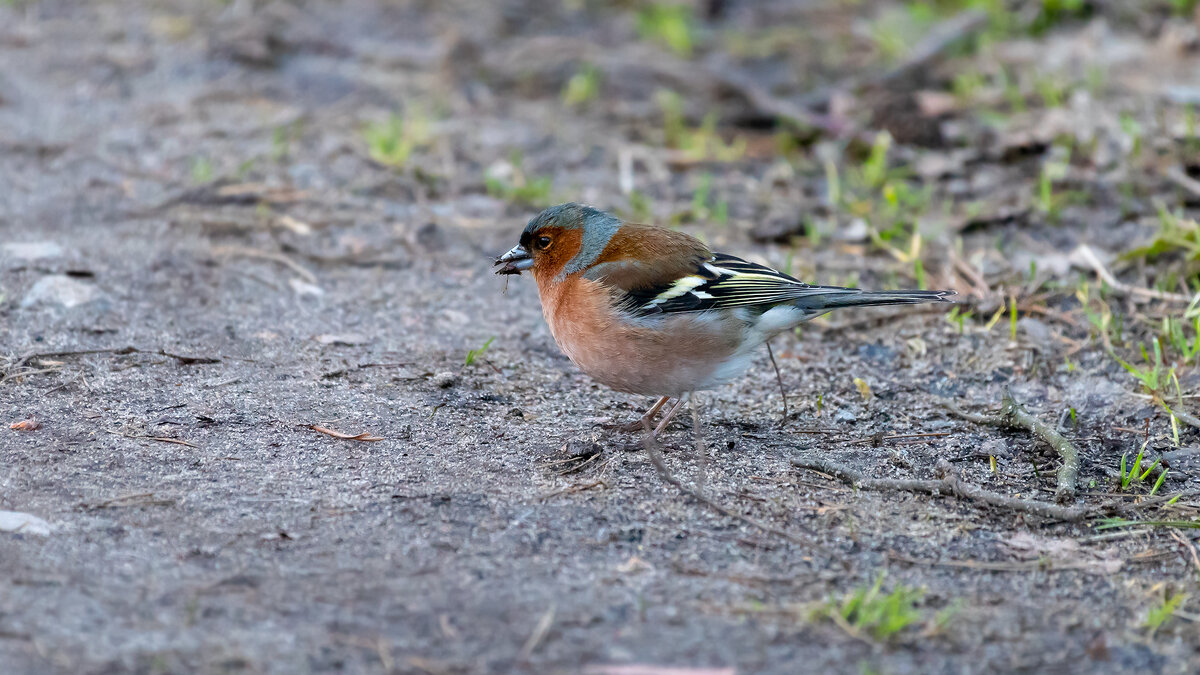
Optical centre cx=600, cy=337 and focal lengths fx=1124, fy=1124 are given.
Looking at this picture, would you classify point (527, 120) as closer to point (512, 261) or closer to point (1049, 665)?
point (512, 261)

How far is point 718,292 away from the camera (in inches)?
161

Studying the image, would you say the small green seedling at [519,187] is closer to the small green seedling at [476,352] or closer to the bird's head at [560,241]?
the small green seedling at [476,352]

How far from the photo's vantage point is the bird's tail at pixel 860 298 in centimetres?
387

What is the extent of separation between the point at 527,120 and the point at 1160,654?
19.0 ft

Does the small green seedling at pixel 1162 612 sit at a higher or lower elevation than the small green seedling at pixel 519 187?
higher

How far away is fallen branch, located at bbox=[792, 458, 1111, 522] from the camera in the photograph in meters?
3.43

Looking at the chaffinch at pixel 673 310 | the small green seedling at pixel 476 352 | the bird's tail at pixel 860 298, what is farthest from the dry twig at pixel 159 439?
the bird's tail at pixel 860 298

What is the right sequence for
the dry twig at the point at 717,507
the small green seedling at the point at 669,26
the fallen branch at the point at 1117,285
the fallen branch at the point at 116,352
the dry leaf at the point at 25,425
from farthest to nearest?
1. the small green seedling at the point at 669,26
2. the fallen branch at the point at 1117,285
3. the fallen branch at the point at 116,352
4. the dry leaf at the point at 25,425
5. the dry twig at the point at 717,507

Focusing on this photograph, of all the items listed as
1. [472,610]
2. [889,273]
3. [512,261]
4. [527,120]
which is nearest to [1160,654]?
[472,610]

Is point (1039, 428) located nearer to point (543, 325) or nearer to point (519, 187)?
point (543, 325)

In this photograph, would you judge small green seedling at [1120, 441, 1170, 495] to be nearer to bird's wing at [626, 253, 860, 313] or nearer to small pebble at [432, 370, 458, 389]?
bird's wing at [626, 253, 860, 313]

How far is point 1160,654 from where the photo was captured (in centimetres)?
271

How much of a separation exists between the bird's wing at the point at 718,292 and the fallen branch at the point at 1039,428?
0.72 metres

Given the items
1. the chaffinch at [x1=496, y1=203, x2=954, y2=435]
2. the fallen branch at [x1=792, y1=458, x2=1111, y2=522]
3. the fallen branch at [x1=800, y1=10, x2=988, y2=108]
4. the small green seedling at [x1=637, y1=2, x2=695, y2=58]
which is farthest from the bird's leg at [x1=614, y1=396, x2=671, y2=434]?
the small green seedling at [x1=637, y1=2, x2=695, y2=58]
